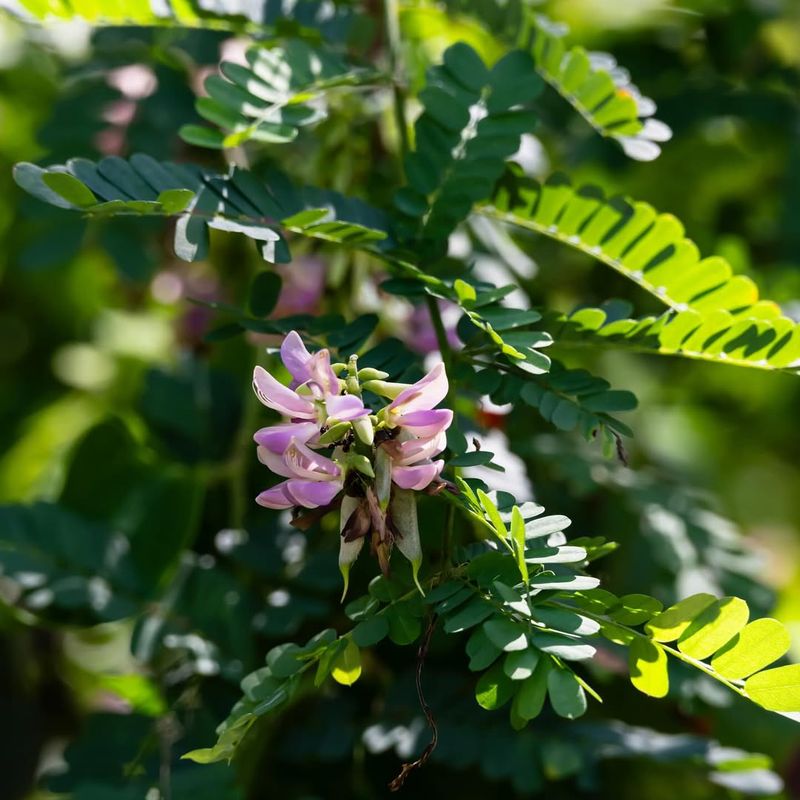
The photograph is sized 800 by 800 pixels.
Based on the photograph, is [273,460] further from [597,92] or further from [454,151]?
[597,92]

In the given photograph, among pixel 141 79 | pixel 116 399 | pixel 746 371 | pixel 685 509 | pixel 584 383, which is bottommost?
pixel 116 399

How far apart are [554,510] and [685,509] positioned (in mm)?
123

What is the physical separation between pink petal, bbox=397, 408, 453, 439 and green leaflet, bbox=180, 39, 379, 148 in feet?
0.71

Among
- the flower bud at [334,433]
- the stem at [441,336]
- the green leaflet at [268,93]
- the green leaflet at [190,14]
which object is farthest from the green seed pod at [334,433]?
the green leaflet at [190,14]

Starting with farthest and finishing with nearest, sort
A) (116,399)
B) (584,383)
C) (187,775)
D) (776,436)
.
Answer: (776,436) < (116,399) < (187,775) < (584,383)

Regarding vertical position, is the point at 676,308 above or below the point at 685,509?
above

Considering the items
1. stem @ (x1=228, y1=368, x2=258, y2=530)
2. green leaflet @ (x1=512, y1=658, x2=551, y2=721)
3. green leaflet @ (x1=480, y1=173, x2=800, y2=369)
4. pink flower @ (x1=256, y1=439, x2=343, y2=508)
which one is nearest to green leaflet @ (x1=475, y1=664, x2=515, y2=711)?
green leaflet @ (x1=512, y1=658, x2=551, y2=721)

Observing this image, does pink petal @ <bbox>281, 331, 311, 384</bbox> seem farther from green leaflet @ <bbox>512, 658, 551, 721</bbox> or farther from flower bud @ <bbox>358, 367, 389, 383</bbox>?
green leaflet @ <bbox>512, 658, 551, 721</bbox>

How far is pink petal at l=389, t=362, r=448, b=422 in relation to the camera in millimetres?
484

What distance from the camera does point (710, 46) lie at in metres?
1.10

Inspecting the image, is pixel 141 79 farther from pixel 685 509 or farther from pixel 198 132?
pixel 685 509

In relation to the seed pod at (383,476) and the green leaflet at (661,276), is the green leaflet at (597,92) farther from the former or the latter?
A: the seed pod at (383,476)

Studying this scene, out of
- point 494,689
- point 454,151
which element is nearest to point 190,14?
point 454,151

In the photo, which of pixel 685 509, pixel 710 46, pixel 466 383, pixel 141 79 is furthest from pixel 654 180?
pixel 466 383
